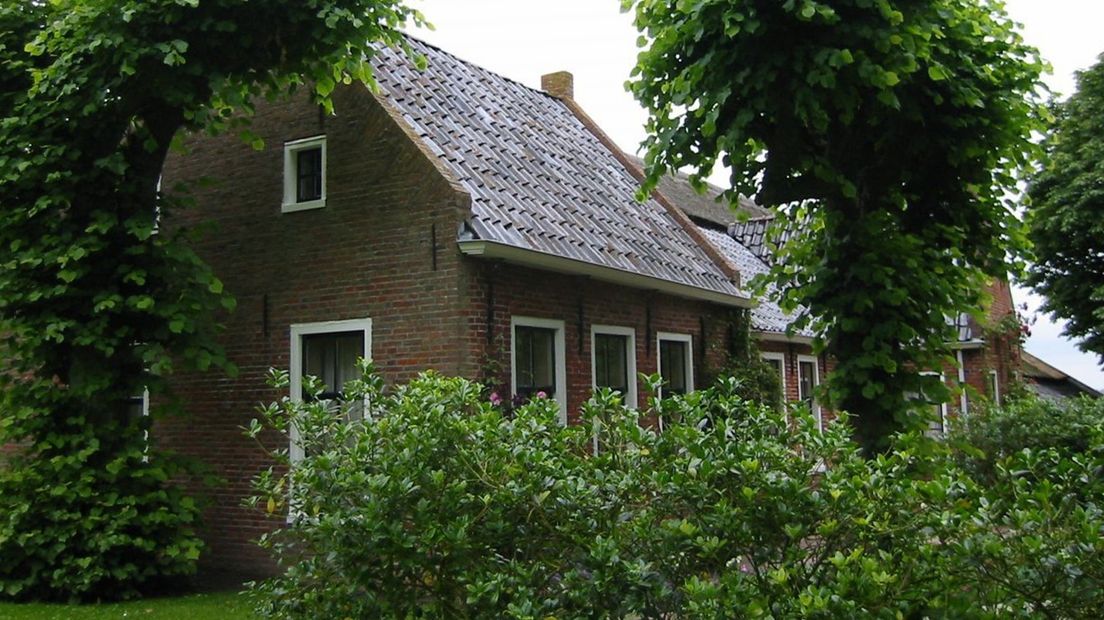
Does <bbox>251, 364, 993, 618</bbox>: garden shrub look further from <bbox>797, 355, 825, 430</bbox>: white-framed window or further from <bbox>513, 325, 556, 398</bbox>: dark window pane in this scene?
<bbox>797, 355, 825, 430</bbox>: white-framed window

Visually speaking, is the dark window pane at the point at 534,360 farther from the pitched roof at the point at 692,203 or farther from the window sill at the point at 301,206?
the pitched roof at the point at 692,203

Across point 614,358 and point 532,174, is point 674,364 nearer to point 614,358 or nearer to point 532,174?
point 614,358

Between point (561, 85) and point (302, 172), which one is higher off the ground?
point (561, 85)

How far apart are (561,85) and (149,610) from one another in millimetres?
12112

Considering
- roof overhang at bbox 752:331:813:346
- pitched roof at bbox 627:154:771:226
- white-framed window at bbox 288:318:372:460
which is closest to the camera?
white-framed window at bbox 288:318:372:460

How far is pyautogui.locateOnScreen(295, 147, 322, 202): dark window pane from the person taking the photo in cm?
1146

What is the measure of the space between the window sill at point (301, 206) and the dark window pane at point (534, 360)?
2.77 metres

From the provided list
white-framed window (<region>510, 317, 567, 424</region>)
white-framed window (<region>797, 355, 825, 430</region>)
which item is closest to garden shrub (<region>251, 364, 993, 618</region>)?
white-framed window (<region>510, 317, 567, 424</region>)

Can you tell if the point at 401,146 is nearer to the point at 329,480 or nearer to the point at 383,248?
the point at 383,248

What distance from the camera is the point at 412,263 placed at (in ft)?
33.8

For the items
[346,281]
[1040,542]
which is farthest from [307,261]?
[1040,542]

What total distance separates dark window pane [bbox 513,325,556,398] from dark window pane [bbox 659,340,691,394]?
2.75 metres

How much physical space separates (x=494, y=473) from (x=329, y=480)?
841 mm

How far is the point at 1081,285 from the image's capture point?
24641mm
